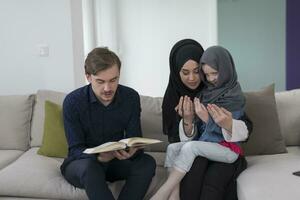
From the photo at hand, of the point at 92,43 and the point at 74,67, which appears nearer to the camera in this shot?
the point at 74,67

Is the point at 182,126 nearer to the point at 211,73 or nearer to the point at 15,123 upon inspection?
Result: the point at 211,73

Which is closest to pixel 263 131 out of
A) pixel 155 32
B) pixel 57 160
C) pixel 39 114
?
pixel 57 160

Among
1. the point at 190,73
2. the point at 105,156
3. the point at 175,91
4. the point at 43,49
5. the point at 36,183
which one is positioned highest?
the point at 43,49

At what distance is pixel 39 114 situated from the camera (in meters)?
2.64

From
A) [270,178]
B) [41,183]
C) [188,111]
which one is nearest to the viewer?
[270,178]

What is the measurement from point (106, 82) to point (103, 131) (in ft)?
0.94

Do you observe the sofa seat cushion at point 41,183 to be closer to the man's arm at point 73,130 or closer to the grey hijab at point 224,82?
the man's arm at point 73,130

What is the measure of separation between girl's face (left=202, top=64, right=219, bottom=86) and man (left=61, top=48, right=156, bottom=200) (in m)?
0.39

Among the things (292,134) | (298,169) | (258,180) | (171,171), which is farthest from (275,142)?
(171,171)

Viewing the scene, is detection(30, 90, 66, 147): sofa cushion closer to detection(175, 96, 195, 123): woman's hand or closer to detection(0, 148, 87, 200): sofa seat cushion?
detection(0, 148, 87, 200): sofa seat cushion

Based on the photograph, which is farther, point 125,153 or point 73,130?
point 73,130

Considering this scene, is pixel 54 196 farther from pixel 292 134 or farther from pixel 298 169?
pixel 292 134

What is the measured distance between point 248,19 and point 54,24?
2979 millimetres

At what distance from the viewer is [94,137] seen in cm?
202
